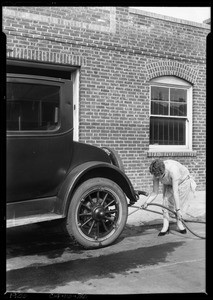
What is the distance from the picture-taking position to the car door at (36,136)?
4344 millimetres

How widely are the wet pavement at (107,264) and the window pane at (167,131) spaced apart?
13.9ft

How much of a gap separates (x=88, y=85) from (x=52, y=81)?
13.7ft

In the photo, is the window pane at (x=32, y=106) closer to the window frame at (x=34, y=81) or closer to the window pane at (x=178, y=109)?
the window frame at (x=34, y=81)

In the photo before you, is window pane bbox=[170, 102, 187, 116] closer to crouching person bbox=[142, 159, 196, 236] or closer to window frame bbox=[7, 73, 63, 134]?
crouching person bbox=[142, 159, 196, 236]

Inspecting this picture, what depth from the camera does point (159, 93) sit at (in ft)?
32.8

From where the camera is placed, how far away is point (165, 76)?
1002cm

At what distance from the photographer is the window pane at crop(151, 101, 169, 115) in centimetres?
989

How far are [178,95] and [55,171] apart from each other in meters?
6.39

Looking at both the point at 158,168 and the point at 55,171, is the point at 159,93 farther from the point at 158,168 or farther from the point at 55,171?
the point at 55,171
